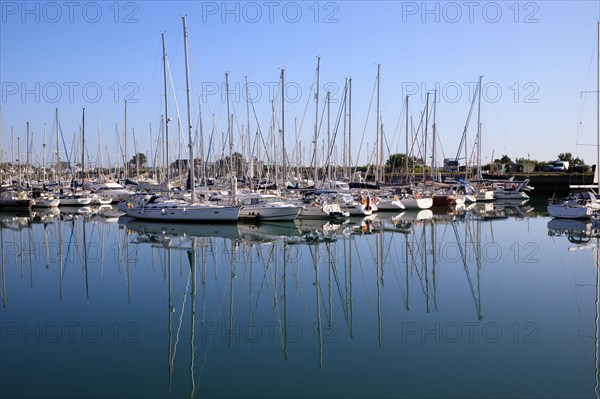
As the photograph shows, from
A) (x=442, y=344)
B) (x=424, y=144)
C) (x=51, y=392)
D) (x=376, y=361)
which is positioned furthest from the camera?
(x=424, y=144)

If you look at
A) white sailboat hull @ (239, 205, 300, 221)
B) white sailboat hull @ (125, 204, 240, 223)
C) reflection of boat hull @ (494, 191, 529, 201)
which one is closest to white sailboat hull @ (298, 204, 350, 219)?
white sailboat hull @ (239, 205, 300, 221)

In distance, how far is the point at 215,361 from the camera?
35.7 feet

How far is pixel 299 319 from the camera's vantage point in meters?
13.7

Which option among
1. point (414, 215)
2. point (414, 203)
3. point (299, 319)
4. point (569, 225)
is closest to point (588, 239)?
point (569, 225)

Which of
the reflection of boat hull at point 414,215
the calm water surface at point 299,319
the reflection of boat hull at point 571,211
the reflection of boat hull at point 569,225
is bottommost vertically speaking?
the calm water surface at point 299,319

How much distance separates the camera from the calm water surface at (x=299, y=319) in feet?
32.4

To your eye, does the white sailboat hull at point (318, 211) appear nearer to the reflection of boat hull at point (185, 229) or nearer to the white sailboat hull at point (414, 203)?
the reflection of boat hull at point (185, 229)

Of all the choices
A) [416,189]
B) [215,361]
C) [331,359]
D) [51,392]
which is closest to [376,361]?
[331,359]

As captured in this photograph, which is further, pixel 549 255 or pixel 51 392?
pixel 549 255

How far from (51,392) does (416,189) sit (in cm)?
4663

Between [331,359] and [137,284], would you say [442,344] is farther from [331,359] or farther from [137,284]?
[137,284]

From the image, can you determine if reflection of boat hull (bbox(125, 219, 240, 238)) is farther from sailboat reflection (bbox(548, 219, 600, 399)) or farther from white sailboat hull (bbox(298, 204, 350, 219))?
sailboat reflection (bbox(548, 219, 600, 399))

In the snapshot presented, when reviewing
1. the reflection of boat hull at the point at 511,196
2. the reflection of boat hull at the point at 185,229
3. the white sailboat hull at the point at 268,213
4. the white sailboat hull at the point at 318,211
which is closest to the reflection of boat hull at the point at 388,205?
the white sailboat hull at the point at 318,211

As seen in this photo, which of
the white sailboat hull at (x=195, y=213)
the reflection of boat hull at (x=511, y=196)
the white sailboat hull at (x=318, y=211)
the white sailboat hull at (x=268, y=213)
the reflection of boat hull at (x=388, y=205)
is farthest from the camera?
the reflection of boat hull at (x=511, y=196)
